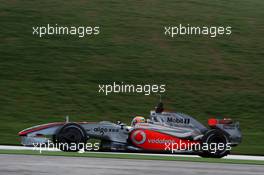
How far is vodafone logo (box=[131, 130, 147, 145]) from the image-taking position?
14586 mm

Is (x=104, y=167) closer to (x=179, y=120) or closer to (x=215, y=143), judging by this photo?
(x=179, y=120)

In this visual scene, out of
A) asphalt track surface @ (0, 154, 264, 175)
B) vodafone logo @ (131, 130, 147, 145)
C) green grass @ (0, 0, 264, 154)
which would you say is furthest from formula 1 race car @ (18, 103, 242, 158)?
green grass @ (0, 0, 264, 154)

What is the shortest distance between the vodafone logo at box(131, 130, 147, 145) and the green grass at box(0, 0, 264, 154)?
4808 mm

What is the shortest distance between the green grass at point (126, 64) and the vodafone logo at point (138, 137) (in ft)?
15.8

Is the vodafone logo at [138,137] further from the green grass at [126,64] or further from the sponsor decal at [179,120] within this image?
the green grass at [126,64]

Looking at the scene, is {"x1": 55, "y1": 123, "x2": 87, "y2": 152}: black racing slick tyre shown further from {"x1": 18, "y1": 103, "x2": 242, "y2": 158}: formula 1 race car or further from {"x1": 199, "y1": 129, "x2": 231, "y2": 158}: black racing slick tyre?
{"x1": 199, "y1": 129, "x2": 231, "y2": 158}: black racing slick tyre

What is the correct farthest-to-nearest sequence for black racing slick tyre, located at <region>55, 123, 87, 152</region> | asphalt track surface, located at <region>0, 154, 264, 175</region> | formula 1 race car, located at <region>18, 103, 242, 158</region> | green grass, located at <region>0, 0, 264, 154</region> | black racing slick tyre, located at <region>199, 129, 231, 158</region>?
green grass, located at <region>0, 0, 264, 154</region>, black racing slick tyre, located at <region>199, 129, 231, 158</region>, formula 1 race car, located at <region>18, 103, 242, 158</region>, black racing slick tyre, located at <region>55, 123, 87, 152</region>, asphalt track surface, located at <region>0, 154, 264, 175</region>

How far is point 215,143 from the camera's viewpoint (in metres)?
14.6

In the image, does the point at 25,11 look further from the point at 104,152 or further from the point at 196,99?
the point at 104,152

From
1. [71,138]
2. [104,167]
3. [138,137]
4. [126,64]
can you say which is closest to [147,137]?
[138,137]

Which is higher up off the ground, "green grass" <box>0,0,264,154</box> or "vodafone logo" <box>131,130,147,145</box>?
"green grass" <box>0,0,264,154</box>

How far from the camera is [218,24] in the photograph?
35.3 m

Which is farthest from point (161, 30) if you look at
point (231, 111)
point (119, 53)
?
point (231, 111)

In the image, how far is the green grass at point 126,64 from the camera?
23.7 metres
